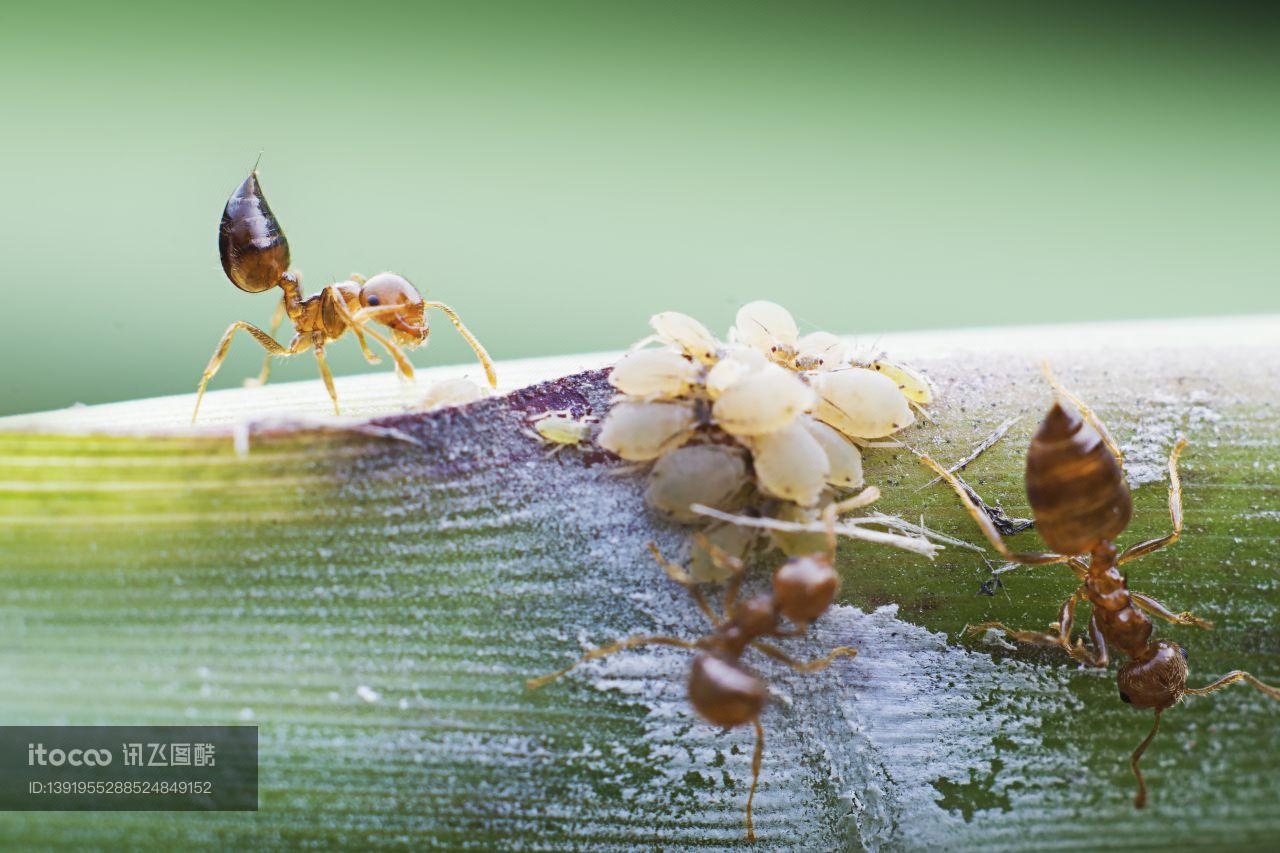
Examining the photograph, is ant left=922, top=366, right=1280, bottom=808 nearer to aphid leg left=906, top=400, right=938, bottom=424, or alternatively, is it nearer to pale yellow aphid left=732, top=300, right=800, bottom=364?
aphid leg left=906, top=400, right=938, bottom=424

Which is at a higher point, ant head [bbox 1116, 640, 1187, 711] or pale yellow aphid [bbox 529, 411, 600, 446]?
pale yellow aphid [bbox 529, 411, 600, 446]

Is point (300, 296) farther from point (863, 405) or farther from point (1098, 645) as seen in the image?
point (1098, 645)

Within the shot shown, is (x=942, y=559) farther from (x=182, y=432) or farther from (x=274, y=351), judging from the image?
(x=274, y=351)

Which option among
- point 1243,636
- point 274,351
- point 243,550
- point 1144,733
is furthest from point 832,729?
point 274,351

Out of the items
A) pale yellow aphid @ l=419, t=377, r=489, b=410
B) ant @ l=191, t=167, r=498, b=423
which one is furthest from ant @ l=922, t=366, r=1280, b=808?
ant @ l=191, t=167, r=498, b=423

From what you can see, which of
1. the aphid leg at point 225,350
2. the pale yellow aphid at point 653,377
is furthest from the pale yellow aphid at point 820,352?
the aphid leg at point 225,350

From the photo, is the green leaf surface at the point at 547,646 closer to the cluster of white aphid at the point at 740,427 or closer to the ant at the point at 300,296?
the cluster of white aphid at the point at 740,427
